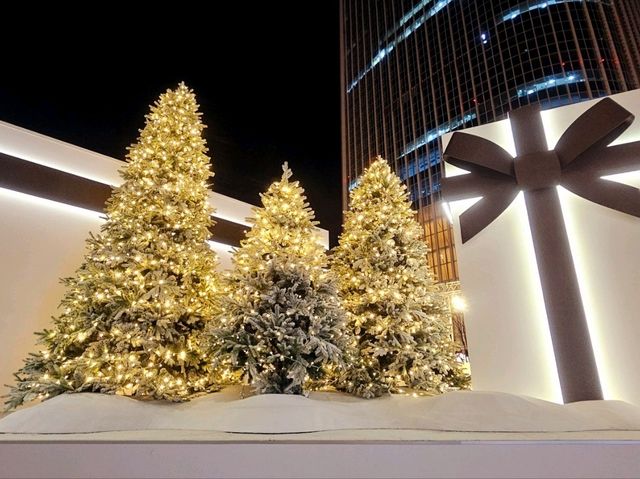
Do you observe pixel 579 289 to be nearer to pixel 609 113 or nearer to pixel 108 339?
pixel 609 113

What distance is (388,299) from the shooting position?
170 inches

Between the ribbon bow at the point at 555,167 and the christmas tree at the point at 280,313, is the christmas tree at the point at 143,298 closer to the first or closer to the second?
the christmas tree at the point at 280,313

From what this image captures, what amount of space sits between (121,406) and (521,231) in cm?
372

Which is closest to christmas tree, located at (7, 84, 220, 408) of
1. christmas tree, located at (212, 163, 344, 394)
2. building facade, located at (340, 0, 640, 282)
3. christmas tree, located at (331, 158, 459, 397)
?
christmas tree, located at (212, 163, 344, 394)

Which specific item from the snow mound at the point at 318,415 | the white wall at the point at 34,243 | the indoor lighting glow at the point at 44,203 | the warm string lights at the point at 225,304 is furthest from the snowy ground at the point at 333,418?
the indoor lighting glow at the point at 44,203

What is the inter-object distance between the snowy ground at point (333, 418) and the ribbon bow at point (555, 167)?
4.45 feet

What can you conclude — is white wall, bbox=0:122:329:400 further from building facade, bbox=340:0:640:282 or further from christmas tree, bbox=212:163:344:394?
building facade, bbox=340:0:640:282

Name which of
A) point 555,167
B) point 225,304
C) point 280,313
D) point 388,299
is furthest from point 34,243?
point 555,167

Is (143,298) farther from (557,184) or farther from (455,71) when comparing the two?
(455,71)

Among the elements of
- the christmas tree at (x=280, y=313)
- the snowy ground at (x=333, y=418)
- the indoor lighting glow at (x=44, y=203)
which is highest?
the indoor lighting glow at (x=44, y=203)

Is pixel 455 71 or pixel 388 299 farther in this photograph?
pixel 455 71

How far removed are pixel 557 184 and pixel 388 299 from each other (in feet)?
7.34

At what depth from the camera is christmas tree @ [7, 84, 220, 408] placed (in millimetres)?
3402

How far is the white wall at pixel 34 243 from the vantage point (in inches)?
171
